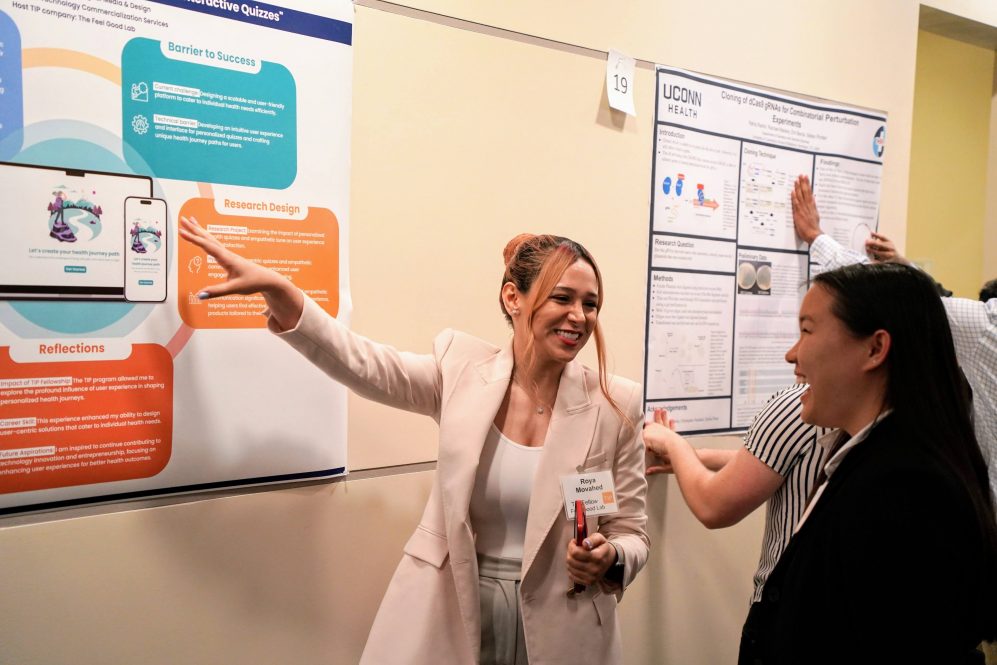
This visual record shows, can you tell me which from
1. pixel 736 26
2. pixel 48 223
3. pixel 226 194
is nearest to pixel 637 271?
pixel 736 26

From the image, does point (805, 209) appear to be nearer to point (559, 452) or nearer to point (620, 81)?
point (620, 81)

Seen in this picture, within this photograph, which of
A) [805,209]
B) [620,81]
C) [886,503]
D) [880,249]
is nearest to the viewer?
[886,503]

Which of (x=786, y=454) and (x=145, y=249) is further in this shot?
(x=786, y=454)

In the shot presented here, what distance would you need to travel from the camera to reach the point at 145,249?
1469 millimetres

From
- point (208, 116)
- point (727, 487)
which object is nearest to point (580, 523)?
point (727, 487)

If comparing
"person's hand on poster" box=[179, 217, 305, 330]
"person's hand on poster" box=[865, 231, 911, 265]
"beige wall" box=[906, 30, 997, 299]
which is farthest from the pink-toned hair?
"beige wall" box=[906, 30, 997, 299]

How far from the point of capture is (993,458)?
227 centimetres

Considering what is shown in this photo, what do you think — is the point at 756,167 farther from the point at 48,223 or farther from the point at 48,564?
the point at 48,564

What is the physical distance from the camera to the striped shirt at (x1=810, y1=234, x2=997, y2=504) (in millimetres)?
2295

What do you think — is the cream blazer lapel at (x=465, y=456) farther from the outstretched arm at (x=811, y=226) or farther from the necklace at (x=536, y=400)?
the outstretched arm at (x=811, y=226)

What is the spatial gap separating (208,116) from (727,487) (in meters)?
1.50

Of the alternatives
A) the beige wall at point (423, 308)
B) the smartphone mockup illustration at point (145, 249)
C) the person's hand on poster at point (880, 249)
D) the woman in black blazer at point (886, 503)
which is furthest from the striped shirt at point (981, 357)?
the smartphone mockup illustration at point (145, 249)

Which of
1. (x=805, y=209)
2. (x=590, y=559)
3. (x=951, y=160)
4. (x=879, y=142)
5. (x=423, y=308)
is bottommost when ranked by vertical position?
(x=590, y=559)

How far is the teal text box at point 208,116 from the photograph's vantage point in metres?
1.46
